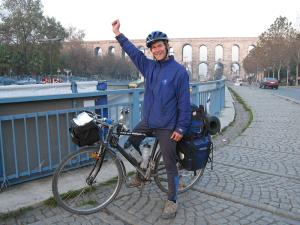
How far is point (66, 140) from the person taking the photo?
5.02 m

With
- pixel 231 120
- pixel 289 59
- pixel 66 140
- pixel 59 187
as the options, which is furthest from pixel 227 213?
pixel 289 59

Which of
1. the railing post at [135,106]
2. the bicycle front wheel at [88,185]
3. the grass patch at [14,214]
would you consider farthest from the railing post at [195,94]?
the grass patch at [14,214]

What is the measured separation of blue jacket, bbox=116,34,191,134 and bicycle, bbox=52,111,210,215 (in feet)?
1.21

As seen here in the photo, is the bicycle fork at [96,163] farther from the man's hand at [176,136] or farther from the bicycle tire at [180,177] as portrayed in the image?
the man's hand at [176,136]

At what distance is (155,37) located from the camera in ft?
11.5

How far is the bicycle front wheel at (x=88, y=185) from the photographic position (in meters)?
3.69

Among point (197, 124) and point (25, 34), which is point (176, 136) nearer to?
point (197, 124)

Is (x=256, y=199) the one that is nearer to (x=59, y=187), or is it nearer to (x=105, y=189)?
(x=105, y=189)

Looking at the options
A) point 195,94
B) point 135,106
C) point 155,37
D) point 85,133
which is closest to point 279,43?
point 195,94

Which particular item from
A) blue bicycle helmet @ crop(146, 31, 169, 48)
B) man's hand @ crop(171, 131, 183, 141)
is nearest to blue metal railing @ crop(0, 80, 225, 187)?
blue bicycle helmet @ crop(146, 31, 169, 48)

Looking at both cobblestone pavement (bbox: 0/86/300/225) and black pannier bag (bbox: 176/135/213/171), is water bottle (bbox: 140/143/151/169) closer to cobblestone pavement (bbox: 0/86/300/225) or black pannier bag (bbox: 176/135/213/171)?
black pannier bag (bbox: 176/135/213/171)

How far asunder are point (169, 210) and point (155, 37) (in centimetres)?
183

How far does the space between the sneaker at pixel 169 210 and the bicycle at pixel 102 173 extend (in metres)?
0.40

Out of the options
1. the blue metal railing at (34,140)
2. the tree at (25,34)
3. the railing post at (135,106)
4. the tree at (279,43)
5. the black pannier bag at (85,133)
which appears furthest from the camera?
the tree at (279,43)
